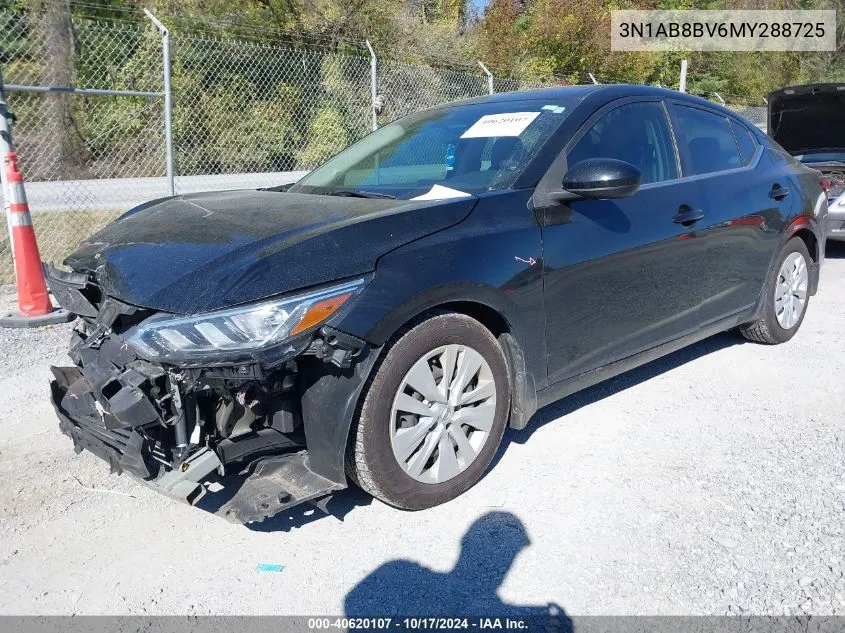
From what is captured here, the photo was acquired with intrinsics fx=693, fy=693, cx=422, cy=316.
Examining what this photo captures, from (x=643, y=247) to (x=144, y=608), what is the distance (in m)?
2.70

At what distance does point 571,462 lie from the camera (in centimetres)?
325

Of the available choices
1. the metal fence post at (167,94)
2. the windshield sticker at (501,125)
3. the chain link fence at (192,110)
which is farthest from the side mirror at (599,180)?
the chain link fence at (192,110)

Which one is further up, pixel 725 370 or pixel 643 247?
pixel 643 247

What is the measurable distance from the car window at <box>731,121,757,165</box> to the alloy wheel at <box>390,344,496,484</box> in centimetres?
268

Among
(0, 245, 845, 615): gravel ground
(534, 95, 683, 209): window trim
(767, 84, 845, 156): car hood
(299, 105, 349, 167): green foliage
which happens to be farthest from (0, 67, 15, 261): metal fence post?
(767, 84, 845, 156): car hood

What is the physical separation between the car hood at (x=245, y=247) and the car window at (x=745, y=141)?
8.09ft

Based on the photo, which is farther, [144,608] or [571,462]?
[571,462]

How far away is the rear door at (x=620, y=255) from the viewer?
314 centimetres

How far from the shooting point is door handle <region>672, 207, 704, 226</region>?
12.1 ft

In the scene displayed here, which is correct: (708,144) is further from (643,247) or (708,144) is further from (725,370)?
(725,370)

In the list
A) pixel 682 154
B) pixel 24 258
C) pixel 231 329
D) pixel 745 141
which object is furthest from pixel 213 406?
pixel 745 141

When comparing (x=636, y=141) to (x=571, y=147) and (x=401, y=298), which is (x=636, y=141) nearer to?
(x=571, y=147)

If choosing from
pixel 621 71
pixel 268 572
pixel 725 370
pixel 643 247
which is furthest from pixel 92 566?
pixel 621 71

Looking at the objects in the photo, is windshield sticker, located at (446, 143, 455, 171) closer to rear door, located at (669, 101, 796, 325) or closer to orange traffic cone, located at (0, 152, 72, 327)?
rear door, located at (669, 101, 796, 325)
